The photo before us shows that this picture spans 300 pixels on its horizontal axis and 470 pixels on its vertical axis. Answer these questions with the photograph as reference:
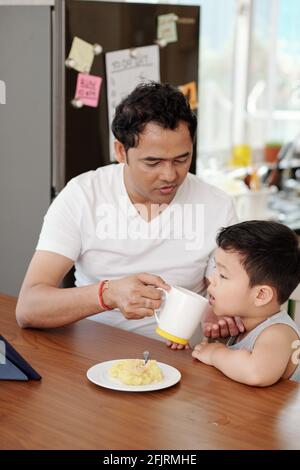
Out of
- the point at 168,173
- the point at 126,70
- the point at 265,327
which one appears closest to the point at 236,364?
the point at 265,327

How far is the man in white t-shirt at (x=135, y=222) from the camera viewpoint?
1.96 m

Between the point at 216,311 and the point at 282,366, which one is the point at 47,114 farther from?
the point at 282,366

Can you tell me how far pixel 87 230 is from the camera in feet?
Answer: 7.08

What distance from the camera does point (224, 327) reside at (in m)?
1.93

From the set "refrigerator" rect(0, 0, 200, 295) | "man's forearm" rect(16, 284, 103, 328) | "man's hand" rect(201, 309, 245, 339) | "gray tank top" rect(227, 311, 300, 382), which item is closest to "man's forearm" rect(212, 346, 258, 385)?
"gray tank top" rect(227, 311, 300, 382)

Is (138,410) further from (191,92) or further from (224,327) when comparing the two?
(191,92)

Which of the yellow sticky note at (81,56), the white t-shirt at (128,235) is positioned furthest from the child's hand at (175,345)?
the yellow sticky note at (81,56)

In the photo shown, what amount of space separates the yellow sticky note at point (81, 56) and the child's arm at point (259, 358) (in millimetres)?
1410

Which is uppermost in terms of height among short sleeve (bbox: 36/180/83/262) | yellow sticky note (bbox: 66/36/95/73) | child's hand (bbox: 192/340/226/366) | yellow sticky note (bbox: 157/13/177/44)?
yellow sticky note (bbox: 157/13/177/44)

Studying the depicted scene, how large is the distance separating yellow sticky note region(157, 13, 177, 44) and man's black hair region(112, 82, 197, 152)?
106 centimetres

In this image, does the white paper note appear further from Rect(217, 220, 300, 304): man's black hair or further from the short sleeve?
Rect(217, 220, 300, 304): man's black hair

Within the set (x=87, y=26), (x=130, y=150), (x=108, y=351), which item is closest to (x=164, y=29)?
(x=87, y=26)

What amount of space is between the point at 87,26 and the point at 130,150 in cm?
90

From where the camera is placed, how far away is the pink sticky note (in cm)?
279
